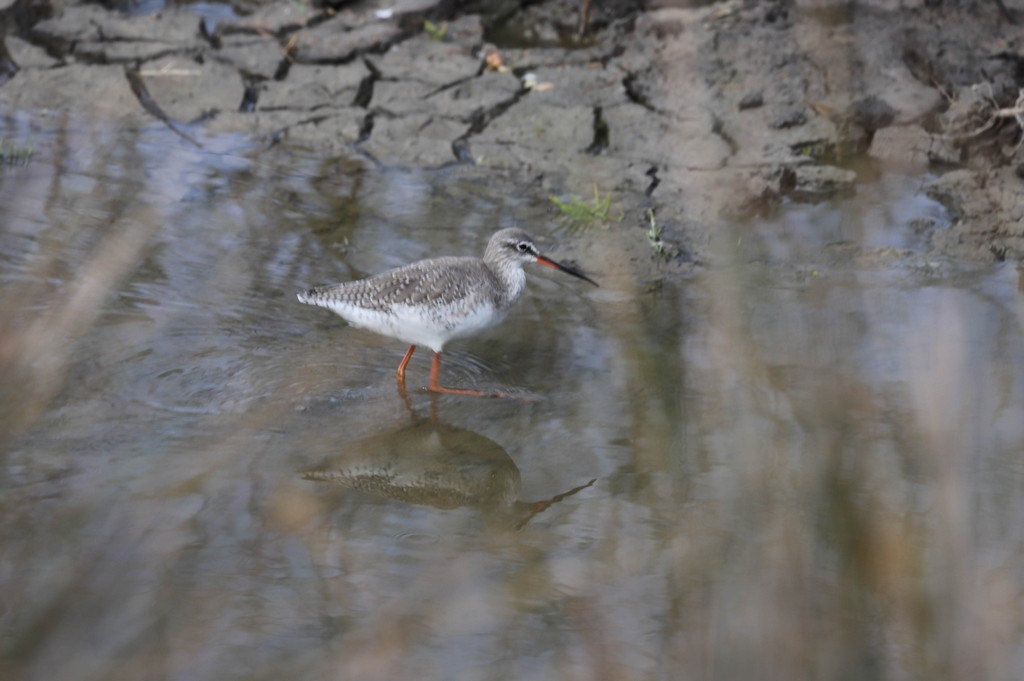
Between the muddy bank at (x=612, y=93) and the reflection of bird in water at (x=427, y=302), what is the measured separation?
125cm

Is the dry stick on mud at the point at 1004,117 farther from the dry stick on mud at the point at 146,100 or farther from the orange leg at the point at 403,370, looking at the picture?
the dry stick on mud at the point at 146,100

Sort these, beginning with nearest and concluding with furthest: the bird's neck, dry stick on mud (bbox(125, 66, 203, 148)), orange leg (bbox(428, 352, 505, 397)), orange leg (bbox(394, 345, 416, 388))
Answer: orange leg (bbox(428, 352, 505, 397)) < orange leg (bbox(394, 345, 416, 388)) < the bird's neck < dry stick on mud (bbox(125, 66, 203, 148))

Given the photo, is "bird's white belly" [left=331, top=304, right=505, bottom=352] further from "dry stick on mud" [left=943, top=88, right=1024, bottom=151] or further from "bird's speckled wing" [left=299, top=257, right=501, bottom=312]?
"dry stick on mud" [left=943, top=88, right=1024, bottom=151]

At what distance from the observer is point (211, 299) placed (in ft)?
19.5

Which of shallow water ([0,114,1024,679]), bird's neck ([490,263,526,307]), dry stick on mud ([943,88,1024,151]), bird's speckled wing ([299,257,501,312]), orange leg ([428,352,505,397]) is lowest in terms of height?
orange leg ([428,352,505,397])

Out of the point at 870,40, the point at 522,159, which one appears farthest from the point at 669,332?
the point at 870,40

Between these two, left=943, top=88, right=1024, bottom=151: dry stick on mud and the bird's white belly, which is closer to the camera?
the bird's white belly

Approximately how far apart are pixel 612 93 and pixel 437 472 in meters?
3.96

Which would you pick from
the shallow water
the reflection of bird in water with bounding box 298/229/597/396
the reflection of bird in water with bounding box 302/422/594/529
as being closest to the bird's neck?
the reflection of bird in water with bounding box 298/229/597/396

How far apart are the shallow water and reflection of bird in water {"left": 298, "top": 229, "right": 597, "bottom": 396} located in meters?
0.27

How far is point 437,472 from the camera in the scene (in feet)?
15.8

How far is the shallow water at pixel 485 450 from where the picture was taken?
144 inches

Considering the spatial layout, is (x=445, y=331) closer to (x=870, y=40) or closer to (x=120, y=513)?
(x=120, y=513)

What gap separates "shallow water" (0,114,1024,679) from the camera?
365 cm
